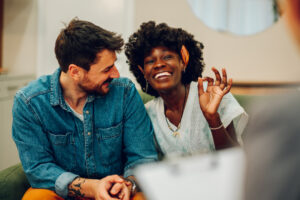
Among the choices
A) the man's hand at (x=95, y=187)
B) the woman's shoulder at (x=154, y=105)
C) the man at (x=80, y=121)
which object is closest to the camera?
the man's hand at (x=95, y=187)

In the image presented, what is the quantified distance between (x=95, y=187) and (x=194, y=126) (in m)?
0.49

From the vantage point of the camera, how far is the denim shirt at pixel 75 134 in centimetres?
125

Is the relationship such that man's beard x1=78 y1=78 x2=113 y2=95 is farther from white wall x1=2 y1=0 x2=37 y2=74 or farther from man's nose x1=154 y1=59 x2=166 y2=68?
white wall x1=2 y1=0 x2=37 y2=74

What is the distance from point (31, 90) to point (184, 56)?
681 millimetres

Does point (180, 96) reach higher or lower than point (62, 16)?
lower

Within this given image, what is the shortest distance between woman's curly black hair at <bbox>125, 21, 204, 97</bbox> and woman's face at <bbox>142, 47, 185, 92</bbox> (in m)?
0.03

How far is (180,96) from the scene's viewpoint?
1.42 metres

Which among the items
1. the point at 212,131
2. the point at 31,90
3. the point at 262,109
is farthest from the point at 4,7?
the point at 262,109

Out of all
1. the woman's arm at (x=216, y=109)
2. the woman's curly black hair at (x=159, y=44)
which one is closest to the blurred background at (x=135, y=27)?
the woman's curly black hair at (x=159, y=44)

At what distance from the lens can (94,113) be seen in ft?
4.48

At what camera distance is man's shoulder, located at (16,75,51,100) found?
4.19ft

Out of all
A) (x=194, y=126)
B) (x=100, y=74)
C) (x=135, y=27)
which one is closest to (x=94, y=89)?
(x=100, y=74)

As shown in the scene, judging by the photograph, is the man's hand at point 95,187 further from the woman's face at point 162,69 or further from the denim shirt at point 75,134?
the woman's face at point 162,69

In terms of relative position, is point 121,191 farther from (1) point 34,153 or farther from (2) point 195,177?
(2) point 195,177
